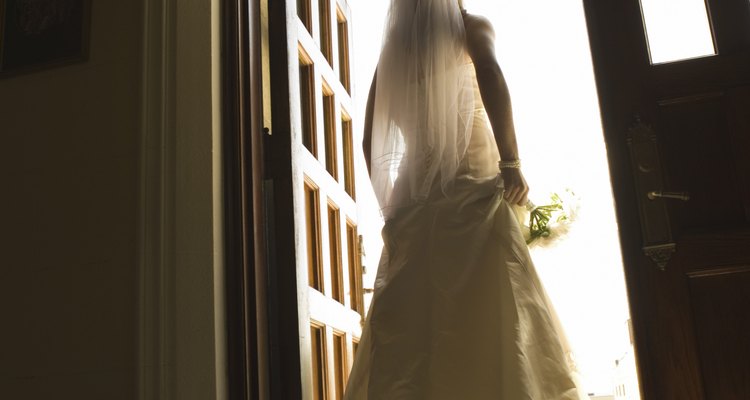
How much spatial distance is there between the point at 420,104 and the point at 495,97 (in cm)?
27

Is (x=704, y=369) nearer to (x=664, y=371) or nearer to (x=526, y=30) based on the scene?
(x=664, y=371)

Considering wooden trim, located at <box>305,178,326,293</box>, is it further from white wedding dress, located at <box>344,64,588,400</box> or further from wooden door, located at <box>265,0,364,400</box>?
white wedding dress, located at <box>344,64,588,400</box>

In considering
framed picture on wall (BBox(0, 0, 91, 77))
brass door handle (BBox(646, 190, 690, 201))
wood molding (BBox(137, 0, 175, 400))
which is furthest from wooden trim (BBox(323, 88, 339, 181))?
brass door handle (BBox(646, 190, 690, 201))

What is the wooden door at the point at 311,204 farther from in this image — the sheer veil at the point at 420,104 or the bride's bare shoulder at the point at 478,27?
the bride's bare shoulder at the point at 478,27

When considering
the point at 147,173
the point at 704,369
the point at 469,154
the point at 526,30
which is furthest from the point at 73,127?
the point at 526,30

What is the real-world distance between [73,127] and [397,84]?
1147 millimetres

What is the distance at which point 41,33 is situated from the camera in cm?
272

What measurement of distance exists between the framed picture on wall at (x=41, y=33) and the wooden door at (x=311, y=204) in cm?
64

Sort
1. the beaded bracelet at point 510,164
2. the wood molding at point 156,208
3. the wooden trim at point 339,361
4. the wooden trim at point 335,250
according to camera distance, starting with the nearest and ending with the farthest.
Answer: the wood molding at point 156,208 < the beaded bracelet at point 510,164 < the wooden trim at point 339,361 < the wooden trim at point 335,250

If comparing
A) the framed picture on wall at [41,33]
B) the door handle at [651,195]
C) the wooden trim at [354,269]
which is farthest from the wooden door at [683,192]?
the framed picture on wall at [41,33]

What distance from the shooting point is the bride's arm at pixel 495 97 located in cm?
279

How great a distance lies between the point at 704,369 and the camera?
7.78 feet

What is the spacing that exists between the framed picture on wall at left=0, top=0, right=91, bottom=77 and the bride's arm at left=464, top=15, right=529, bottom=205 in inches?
54.0

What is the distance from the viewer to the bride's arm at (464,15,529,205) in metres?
2.79
